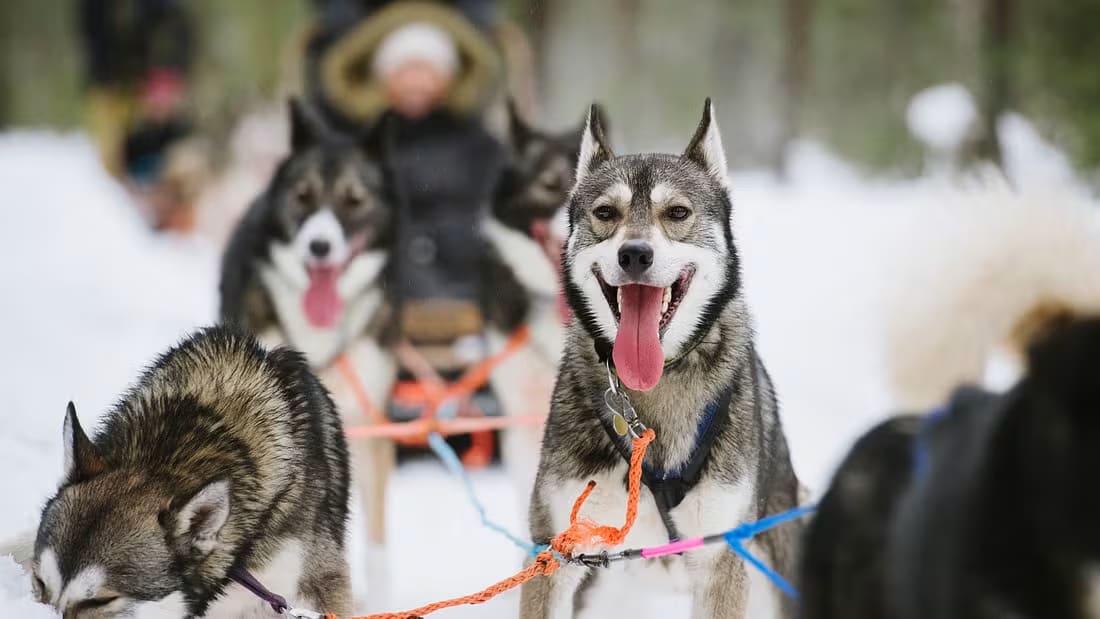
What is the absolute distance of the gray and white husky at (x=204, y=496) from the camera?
5.68 ft

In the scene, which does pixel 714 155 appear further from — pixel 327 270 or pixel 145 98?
pixel 145 98

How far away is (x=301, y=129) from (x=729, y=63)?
6.26 m

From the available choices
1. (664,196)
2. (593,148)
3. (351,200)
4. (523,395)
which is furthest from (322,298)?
(664,196)

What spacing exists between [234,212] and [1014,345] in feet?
19.9

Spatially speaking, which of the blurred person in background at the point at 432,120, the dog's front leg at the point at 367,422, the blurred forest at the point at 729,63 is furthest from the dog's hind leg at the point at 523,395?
the blurred forest at the point at 729,63

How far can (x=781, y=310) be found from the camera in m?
5.23

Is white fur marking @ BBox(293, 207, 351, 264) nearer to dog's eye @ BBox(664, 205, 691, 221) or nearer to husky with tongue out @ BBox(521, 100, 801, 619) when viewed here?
husky with tongue out @ BBox(521, 100, 801, 619)

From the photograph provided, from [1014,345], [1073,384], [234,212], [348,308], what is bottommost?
[1073,384]

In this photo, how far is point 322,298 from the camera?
10.0 ft

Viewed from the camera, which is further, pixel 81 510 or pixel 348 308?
pixel 348 308

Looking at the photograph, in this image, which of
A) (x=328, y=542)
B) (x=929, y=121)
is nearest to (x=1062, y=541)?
(x=328, y=542)

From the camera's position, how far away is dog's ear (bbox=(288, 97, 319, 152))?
3129 millimetres

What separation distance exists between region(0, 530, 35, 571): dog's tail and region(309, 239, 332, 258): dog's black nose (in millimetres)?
1176

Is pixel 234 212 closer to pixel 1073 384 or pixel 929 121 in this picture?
pixel 929 121
